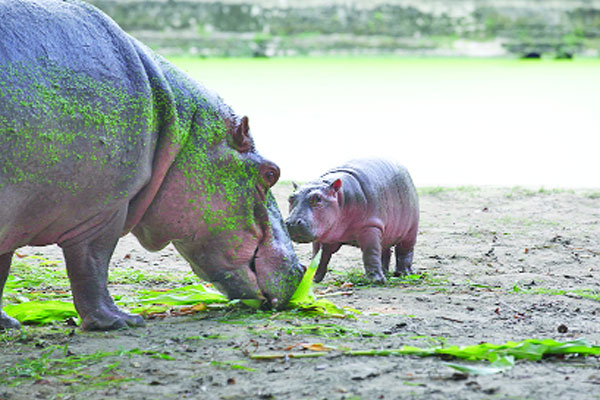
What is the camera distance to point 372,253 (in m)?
5.36

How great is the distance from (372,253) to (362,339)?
1735 mm

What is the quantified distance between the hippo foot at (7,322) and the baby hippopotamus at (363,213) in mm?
1641

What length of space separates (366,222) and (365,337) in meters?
1.80

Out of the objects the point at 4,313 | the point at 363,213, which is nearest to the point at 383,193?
the point at 363,213

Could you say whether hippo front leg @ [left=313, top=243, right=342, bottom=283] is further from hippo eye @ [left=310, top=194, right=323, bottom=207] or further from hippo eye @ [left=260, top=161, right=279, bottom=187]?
hippo eye @ [left=260, top=161, right=279, bottom=187]

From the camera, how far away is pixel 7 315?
4.08 meters

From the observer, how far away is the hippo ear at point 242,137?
4.09 m

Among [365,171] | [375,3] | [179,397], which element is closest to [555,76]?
[375,3]

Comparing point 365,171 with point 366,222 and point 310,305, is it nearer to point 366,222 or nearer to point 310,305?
point 366,222

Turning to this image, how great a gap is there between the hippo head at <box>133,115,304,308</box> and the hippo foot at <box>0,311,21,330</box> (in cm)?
66

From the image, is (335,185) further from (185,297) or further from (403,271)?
(185,297)

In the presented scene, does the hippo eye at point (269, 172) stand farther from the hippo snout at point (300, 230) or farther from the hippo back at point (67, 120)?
the hippo snout at point (300, 230)

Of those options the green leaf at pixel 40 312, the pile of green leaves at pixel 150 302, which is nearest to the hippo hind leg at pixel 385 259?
the pile of green leaves at pixel 150 302

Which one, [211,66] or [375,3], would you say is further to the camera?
[375,3]
